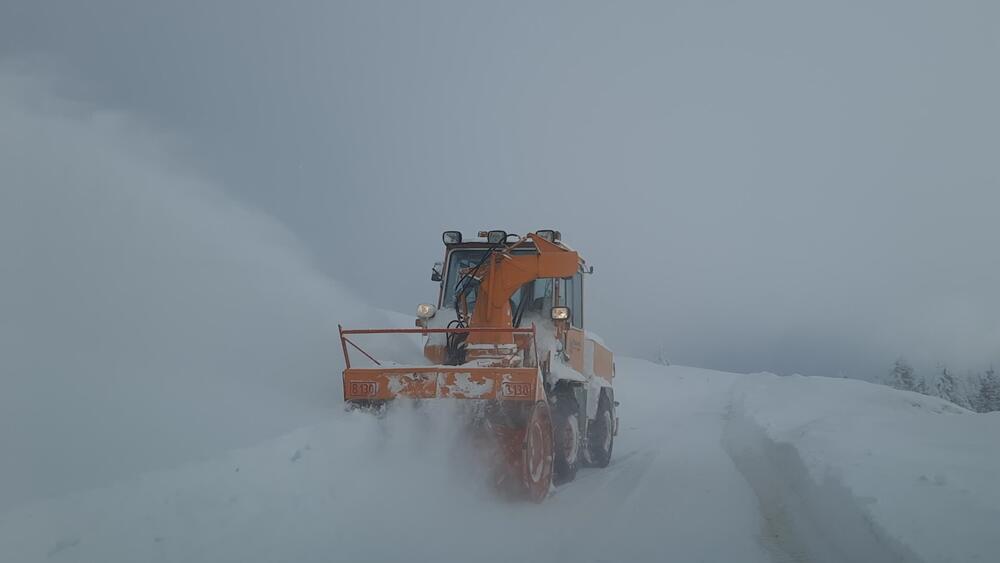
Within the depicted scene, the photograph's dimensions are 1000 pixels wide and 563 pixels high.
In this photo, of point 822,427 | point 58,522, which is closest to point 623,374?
point 822,427

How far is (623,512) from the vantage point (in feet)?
22.9

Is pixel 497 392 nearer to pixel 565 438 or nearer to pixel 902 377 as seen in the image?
pixel 565 438

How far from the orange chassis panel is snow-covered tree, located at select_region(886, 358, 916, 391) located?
80.8 m

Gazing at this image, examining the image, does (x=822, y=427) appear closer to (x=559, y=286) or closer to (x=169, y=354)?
(x=559, y=286)

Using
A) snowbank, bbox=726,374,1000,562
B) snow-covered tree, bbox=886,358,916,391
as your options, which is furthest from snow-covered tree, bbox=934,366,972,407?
snowbank, bbox=726,374,1000,562

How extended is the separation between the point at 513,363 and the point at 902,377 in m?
82.0

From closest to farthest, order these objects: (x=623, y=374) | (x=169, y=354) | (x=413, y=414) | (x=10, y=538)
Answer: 1. (x=10, y=538)
2. (x=413, y=414)
3. (x=169, y=354)
4. (x=623, y=374)

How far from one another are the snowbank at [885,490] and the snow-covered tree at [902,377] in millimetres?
71923

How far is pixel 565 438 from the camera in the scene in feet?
30.8

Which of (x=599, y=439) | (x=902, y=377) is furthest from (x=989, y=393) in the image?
(x=599, y=439)

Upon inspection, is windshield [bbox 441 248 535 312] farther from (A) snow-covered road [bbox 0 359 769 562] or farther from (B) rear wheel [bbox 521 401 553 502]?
(A) snow-covered road [bbox 0 359 769 562]

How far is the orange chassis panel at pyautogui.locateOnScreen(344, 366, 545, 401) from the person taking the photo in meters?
7.47

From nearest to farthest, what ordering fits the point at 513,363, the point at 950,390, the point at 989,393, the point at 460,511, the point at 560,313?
1. the point at 460,511
2. the point at 513,363
3. the point at 560,313
4. the point at 989,393
5. the point at 950,390

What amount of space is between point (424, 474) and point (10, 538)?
3.68m
